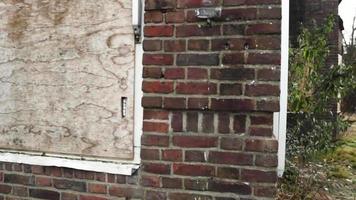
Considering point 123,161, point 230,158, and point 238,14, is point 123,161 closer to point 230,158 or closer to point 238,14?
point 230,158

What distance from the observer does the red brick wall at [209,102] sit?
224cm

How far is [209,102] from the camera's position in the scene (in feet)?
7.66

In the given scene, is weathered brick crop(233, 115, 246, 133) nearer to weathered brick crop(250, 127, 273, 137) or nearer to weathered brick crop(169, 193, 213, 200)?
weathered brick crop(250, 127, 273, 137)

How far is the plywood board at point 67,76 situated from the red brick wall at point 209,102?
0.21m

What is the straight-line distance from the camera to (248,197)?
2271mm

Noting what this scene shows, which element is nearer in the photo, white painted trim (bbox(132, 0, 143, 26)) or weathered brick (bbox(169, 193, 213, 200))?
weathered brick (bbox(169, 193, 213, 200))

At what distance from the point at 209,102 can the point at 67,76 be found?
1.05m

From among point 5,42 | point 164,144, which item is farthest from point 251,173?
point 5,42

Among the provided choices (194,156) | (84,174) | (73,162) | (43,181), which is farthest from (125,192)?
(43,181)

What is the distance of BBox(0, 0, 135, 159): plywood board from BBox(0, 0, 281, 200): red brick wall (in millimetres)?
208

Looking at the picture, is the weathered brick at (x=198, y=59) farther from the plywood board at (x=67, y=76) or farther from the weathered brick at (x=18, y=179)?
the weathered brick at (x=18, y=179)

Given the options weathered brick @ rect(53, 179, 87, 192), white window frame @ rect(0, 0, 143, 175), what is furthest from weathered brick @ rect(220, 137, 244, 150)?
weathered brick @ rect(53, 179, 87, 192)

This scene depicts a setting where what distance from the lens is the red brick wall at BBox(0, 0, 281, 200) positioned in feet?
7.34

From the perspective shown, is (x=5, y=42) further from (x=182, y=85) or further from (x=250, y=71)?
(x=250, y=71)
